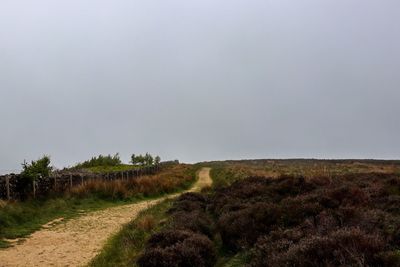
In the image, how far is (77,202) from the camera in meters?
22.5

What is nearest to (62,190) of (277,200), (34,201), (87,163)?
(34,201)

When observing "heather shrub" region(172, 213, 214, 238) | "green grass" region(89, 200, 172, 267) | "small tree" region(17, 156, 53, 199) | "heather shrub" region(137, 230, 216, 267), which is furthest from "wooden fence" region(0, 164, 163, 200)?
"heather shrub" region(137, 230, 216, 267)

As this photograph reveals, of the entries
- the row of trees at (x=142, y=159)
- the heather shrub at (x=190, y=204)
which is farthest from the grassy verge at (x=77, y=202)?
the row of trees at (x=142, y=159)

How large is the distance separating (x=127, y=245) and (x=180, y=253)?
320cm

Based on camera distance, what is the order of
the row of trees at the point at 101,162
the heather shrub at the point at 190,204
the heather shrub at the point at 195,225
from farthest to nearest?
the row of trees at the point at 101,162
the heather shrub at the point at 190,204
the heather shrub at the point at 195,225

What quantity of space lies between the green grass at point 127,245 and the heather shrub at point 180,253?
1.77 ft

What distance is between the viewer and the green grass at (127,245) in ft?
34.0

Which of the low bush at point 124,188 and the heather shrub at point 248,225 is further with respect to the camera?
the low bush at point 124,188

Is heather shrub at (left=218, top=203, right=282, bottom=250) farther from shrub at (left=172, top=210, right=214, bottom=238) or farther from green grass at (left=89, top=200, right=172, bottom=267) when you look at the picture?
green grass at (left=89, top=200, right=172, bottom=267)

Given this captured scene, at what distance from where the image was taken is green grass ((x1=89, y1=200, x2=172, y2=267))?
10.4m

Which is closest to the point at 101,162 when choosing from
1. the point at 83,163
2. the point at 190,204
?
the point at 83,163

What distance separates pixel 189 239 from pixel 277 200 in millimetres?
5262

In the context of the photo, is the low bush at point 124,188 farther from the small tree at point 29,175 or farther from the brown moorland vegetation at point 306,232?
the brown moorland vegetation at point 306,232

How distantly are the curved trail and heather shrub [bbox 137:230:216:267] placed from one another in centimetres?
217
